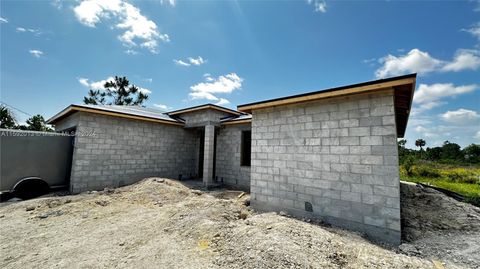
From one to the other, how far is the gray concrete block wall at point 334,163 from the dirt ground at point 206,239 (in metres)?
0.49

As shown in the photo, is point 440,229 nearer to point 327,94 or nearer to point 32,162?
point 327,94

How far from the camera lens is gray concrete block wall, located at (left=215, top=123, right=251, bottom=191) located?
8355 millimetres

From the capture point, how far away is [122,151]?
7.84m

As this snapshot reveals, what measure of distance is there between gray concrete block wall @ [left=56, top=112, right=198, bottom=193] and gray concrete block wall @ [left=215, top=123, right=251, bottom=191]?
1.88 metres

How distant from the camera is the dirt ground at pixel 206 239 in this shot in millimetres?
2746

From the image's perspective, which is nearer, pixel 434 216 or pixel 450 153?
pixel 434 216

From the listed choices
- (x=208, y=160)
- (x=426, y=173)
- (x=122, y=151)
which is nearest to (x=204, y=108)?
(x=208, y=160)

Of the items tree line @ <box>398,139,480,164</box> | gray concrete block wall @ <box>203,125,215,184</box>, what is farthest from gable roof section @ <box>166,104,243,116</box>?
tree line @ <box>398,139,480,164</box>

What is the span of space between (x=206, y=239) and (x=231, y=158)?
5497 mm

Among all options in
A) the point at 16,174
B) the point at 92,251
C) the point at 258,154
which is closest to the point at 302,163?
the point at 258,154

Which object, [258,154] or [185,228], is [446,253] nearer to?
[258,154]

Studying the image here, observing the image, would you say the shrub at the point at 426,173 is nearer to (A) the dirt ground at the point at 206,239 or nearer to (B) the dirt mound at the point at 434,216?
(B) the dirt mound at the point at 434,216

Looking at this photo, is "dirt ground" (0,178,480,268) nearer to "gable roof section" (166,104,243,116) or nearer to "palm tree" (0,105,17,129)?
"gable roof section" (166,104,243,116)

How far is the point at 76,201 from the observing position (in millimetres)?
5664
